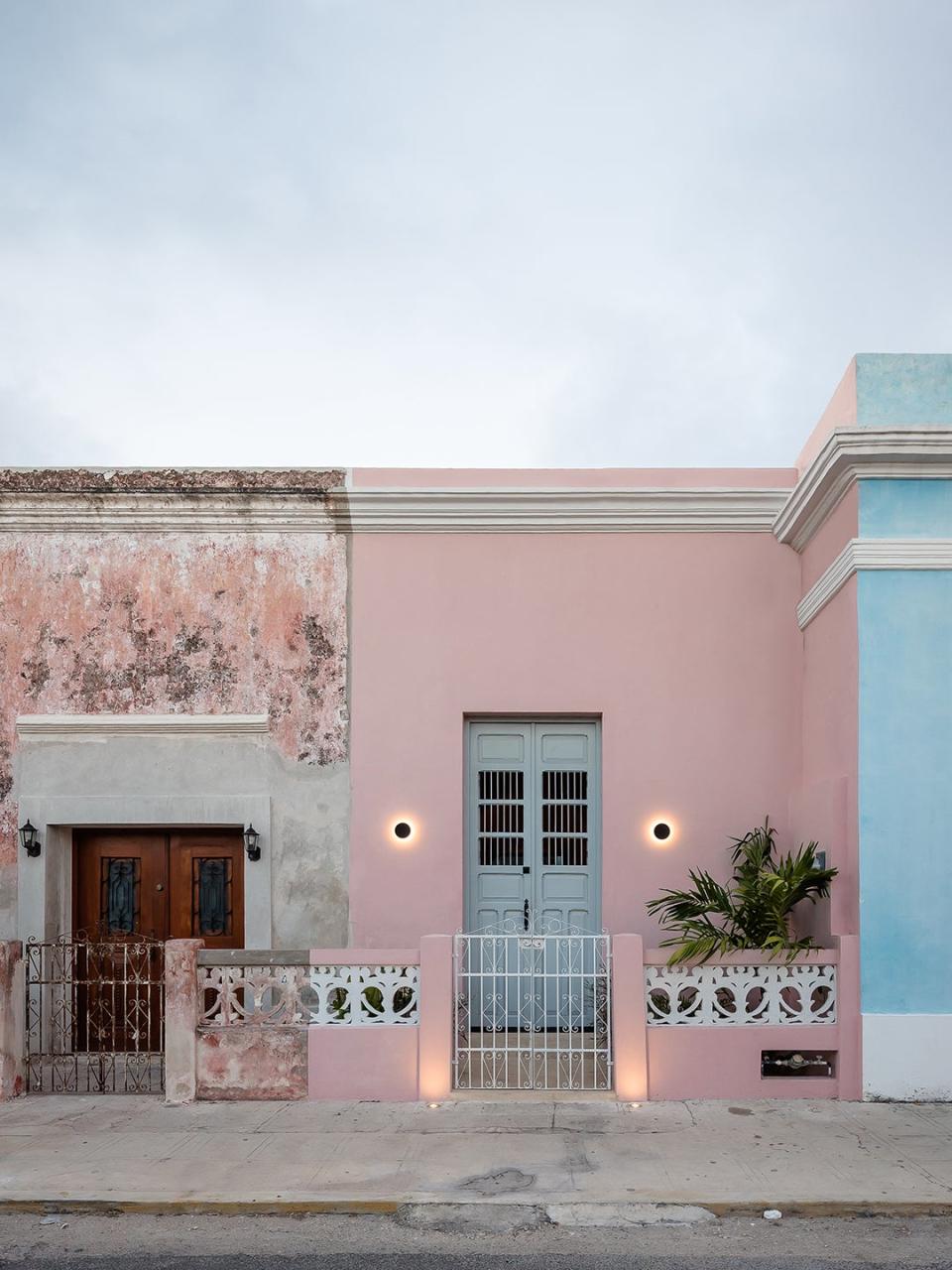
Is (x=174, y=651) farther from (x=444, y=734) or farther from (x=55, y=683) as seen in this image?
(x=444, y=734)

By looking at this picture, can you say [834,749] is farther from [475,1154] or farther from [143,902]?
[143,902]

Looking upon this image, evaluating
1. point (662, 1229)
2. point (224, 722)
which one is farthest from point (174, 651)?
point (662, 1229)

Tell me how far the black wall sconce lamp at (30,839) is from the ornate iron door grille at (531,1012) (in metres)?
3.97

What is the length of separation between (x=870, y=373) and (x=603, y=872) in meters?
4.82

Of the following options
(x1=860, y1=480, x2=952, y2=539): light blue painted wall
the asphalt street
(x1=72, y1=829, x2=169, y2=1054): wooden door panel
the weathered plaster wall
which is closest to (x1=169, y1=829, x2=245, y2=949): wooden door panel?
(x1=72, y1=829, x2=169, y2=1054): wooden door panel

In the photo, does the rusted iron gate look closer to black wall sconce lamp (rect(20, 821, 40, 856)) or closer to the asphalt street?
black wall sconce lamp (rect(20, 821, 40, 856))

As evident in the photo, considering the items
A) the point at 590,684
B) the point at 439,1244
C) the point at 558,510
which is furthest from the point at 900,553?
the point at 439,1244

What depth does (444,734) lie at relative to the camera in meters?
10.7

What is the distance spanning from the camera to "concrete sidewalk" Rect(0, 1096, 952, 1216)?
6.40 meters

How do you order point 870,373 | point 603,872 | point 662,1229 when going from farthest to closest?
point 603,872, point 870,373, point 662,1229

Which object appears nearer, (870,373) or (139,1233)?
(139,1233)

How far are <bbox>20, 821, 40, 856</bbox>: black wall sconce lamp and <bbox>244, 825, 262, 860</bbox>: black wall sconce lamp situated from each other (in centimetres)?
191

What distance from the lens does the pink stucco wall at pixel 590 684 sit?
10555mm

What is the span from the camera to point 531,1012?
9078 millimetres
